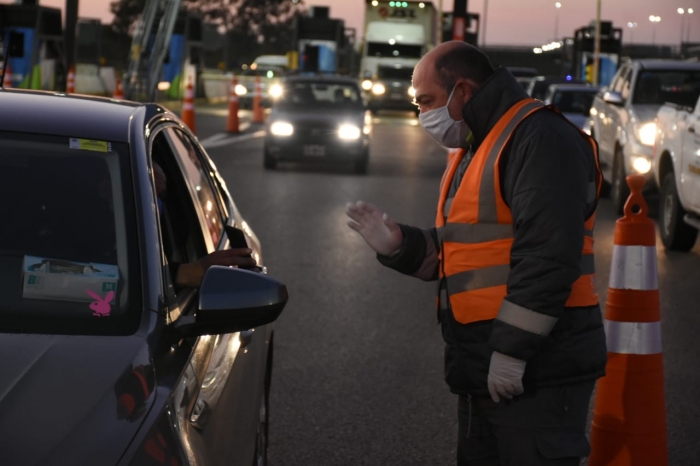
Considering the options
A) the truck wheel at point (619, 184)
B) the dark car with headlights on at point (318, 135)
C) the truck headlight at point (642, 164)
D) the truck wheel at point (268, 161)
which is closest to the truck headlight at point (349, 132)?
the dark car with headlights on at point (318, 135)

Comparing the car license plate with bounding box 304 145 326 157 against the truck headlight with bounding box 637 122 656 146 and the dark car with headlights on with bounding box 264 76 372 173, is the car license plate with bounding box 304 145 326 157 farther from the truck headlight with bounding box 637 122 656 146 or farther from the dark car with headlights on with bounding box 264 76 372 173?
the truck headlight with bounding box 637 122 656 146

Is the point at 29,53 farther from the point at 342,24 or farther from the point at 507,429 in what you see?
the point at 507,429

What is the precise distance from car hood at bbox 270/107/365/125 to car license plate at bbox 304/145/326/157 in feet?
1.48

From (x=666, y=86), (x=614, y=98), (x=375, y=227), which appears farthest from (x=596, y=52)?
(x=375, y=227)

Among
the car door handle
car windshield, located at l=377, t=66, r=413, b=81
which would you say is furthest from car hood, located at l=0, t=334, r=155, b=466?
car windshield, located at l=377, t=66, r=413, b=81

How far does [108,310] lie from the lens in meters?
3.44

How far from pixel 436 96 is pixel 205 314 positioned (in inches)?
39.5

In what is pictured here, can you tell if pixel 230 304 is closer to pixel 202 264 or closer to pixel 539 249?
pixel 202 264

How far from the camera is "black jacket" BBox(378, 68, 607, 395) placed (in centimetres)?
362

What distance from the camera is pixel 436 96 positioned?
12.9 feet

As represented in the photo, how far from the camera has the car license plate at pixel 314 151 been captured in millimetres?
21703

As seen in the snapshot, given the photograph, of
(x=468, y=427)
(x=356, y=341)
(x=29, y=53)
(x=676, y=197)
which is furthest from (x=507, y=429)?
(x=29, y=53)

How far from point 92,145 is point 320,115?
1835 cm

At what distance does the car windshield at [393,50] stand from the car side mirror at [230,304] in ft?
151
